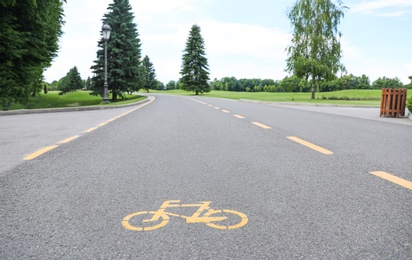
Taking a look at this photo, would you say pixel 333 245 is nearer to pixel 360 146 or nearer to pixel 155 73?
pixel 360 146

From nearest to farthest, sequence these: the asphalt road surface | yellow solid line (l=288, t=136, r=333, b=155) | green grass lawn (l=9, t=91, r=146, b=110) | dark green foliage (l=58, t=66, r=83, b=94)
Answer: the asphalt road surface, yellow solid line (l=288, t=136, r=333, b=155), green grass lawn (l=9, t=91, r=146, b=110), dark green foliage (l=58, t=66, r=83, b=94)

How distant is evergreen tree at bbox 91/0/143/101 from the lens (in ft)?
113

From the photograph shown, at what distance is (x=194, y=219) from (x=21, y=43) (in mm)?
17383

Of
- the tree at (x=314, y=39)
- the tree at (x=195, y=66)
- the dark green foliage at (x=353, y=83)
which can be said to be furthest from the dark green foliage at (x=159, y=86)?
the tree at (x=314, y=39)

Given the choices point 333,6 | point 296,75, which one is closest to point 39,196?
point 296,75

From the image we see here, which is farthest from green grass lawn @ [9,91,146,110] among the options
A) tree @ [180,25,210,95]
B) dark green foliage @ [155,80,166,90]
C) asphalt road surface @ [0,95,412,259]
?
dark green foliage @ [155,80,166,90]

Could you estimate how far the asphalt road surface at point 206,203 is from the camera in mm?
1996

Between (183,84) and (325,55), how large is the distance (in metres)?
35.0

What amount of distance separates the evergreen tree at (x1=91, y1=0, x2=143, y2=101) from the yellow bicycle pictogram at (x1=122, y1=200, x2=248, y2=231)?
1282 inches

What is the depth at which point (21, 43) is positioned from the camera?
1686 centimetres

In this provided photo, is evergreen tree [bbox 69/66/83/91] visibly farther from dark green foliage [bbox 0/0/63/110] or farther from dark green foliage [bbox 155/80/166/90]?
dark green foliage [bbox 0/0/63/110]

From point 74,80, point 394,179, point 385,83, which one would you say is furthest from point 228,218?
point 74,80

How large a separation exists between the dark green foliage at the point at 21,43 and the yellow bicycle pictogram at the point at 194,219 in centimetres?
1562

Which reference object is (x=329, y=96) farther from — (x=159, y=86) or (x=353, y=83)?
(x=159, y=86)
